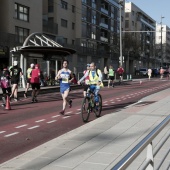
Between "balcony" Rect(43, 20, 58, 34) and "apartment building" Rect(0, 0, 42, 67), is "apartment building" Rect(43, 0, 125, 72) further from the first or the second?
"apartment building" Rect(0, 0, 42, 67)

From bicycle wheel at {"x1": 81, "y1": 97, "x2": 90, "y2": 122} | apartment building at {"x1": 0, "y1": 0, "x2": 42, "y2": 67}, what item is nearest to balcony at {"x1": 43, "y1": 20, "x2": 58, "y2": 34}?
apartment building at {"x1": 0, "y1": 0, "x2": 42, "y2": 67}

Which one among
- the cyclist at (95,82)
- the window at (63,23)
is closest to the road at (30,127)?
the cyclist at (95,82)

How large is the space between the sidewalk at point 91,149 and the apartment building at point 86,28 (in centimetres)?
3794

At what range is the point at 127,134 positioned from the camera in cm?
717

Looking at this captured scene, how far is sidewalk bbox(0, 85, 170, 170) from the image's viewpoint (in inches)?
186

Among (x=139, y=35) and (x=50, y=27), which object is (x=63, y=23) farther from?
(x=139, y=35)

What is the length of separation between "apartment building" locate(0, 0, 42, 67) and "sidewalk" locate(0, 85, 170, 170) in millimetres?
28166

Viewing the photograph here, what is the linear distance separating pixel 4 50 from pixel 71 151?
30.8 metres

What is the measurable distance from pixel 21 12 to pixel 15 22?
6.46 feet

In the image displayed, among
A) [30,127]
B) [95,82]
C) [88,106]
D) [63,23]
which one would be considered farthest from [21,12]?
[30,127]

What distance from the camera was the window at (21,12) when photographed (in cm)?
3869

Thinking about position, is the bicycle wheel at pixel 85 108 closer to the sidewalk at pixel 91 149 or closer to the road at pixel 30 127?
the road at pixel 30 127

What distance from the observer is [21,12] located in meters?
39.3

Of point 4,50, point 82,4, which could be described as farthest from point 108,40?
point 4,50
